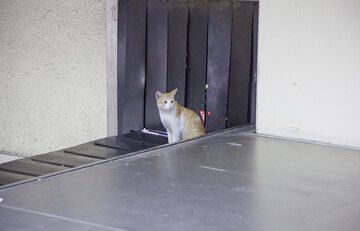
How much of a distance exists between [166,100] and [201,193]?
3415mm

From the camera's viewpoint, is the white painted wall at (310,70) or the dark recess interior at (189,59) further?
the dark recess interior at (189,59)

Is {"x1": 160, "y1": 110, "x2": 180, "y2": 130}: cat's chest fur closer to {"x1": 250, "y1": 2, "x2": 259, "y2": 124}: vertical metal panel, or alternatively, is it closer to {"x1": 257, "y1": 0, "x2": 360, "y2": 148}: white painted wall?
{"x1": 250, "y1": 2, "x2": 259, "y2": 124}: vertical metal panel

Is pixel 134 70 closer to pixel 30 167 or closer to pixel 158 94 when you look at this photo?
pixel 158 94

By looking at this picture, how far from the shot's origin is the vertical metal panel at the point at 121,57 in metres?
6.09

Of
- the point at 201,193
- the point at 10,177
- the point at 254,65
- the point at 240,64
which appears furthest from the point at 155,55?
the point at 201,193

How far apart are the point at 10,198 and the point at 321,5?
1.68 m

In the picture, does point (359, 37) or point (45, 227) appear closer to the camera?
point (45, 227)

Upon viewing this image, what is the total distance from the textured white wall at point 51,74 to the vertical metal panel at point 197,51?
68 centimetres

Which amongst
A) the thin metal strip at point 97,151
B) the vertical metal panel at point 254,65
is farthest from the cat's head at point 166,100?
the thin metal strip at point 97,151

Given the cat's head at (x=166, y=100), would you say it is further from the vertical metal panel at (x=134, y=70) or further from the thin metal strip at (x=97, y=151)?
the thin metal strip at (x=97, y=151)

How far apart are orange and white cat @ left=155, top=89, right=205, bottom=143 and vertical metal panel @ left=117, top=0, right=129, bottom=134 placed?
1.03 ft

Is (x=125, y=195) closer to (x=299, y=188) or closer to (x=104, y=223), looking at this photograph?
(x=104, y=223)

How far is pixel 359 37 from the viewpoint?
341 cm

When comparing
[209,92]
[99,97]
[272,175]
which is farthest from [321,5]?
[99,97]
